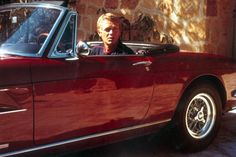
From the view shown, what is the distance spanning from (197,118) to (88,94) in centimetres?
162

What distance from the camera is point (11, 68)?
336 cm

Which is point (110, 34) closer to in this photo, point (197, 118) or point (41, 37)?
point (41, 37)

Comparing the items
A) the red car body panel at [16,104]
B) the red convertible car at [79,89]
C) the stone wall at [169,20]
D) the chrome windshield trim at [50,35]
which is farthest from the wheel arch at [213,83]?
the stone wall at [169,20]

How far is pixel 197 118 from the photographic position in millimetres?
4945

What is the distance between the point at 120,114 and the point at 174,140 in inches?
38.7

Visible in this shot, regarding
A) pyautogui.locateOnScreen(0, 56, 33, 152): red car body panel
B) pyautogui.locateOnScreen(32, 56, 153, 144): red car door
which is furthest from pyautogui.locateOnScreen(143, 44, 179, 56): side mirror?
pyautogui.locateOnScreen(0, 56, 33, 152): red car body panel

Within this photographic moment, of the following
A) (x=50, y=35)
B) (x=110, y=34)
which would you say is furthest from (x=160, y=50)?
(x=50, y=35)

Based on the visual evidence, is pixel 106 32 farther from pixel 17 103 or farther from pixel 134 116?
pixel 17 103

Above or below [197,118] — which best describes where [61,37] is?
above

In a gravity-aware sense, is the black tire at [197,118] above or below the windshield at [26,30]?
below

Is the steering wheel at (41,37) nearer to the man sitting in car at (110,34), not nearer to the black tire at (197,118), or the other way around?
→ the man sitting in car at (110,34)

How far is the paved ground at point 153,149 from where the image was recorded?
15.6ft

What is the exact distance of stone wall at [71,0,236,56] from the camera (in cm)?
913

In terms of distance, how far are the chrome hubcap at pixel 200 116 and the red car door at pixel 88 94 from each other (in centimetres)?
76
